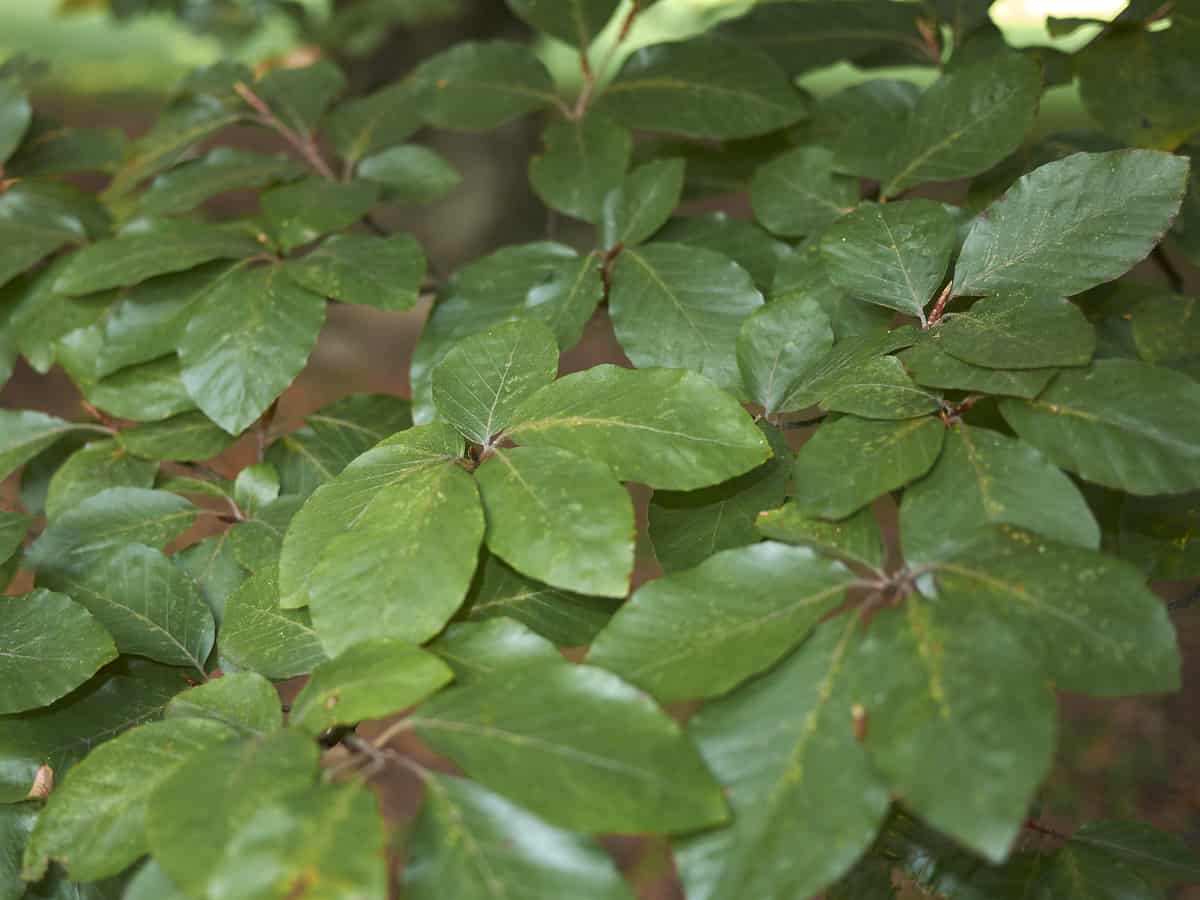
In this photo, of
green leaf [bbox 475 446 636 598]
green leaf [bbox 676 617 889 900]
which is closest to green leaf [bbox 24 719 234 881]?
green leaf [bbox 475 446 636 598]

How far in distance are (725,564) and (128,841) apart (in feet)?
1.41

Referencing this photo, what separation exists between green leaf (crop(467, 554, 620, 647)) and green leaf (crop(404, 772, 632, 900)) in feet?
0.71

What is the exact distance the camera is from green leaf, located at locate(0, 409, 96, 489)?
3.67 ft

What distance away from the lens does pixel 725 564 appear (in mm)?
684

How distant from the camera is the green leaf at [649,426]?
0.73 meters

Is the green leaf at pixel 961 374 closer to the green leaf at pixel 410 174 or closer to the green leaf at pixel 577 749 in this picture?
the green leaf at pixel 577 749

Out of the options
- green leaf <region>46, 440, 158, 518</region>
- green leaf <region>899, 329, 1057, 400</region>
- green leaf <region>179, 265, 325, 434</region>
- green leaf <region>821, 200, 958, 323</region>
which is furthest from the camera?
green leaf <region>46, 440, 158, 518</region>

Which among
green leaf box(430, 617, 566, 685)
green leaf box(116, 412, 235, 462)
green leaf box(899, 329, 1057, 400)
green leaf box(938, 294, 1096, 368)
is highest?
green leaf box(938, 294, 1096, 368)

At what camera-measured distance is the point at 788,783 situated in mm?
579

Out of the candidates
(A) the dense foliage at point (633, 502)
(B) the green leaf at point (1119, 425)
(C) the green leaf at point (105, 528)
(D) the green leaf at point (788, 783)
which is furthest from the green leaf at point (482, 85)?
(D) the green leaf at point (788, 783)

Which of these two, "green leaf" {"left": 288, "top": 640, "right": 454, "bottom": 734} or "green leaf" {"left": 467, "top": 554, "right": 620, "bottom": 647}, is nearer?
"green leaf" {"left": 288, "top": 640, "right": 454, "bottom": 734}

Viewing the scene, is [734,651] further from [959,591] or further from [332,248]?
[332,248]

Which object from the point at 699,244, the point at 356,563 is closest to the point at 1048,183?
the point at 699,244

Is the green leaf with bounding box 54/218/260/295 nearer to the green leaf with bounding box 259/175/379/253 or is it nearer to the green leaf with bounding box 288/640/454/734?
the green leaf with bounding box 259/175/379/253
